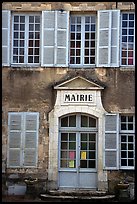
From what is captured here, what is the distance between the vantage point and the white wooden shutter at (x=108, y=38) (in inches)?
452

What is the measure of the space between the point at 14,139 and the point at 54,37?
11.1 ft

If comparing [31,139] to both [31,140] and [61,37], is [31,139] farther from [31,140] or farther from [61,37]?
[61,37]

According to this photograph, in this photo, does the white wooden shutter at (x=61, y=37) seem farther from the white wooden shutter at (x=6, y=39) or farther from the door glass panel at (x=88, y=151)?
the door glass panel at (x=88, y=151)

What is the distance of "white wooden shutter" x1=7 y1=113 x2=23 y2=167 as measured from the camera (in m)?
11.3

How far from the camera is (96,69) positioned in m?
11.5

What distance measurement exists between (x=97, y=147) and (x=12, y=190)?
287 cm

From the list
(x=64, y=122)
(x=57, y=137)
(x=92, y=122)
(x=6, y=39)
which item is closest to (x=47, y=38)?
(x=6, y=39)

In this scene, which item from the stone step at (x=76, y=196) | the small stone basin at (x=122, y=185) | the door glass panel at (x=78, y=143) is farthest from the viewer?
the door glass panel at (x=78, y=143)

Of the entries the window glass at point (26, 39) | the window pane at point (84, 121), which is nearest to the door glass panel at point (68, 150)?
the window pane at point (84, 121)

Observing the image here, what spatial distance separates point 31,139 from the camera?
11375 mm

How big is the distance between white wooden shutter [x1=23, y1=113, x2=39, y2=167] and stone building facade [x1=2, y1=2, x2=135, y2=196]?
3 centimetres

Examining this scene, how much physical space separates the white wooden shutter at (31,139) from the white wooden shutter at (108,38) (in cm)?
265

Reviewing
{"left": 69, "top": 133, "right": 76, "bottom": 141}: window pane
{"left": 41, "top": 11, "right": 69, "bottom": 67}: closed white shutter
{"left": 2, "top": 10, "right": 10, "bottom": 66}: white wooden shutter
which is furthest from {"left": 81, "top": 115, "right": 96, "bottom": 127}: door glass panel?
{"left": 2, "top": 10, "right": 10, "bottom": 66}: white wooden shutter

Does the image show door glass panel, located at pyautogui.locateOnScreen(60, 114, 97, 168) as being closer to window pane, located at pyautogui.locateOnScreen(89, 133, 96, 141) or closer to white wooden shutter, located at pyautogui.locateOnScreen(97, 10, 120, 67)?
window pane, located at pyautogui.locateOnScreen(89, 133, 96, 141)
